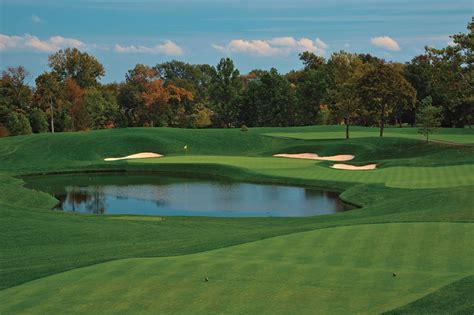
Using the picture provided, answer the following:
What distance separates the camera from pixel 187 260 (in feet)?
47.1

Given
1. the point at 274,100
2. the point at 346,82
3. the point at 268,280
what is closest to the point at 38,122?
the point at 274,100

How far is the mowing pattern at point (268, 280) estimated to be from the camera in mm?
10914

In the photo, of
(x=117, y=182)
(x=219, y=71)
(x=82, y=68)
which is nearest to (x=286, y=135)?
(x=117, y=182)

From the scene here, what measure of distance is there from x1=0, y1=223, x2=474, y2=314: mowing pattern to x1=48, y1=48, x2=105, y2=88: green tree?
113409 mm

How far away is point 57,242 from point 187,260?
8.85 meters

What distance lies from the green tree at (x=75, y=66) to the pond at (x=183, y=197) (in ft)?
255

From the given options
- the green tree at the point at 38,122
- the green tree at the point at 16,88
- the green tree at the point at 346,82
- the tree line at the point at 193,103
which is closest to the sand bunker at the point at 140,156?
the green tree at the point at 346,82

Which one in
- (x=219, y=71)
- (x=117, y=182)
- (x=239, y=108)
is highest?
(x=219, y=71)

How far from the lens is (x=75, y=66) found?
4843 inches

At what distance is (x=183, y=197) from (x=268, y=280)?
85.1ft

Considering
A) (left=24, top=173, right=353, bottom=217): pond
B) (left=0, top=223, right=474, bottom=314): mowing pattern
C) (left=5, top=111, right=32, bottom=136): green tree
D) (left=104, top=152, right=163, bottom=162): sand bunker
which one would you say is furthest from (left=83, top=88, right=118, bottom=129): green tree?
(left=0, top=223, right=474, bottom=314): mowing pattern

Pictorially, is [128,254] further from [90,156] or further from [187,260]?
[90,156]

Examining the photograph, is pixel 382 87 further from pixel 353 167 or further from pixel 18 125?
pixel 18 125

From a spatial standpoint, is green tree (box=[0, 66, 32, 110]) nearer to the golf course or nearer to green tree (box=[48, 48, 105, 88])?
green tree (box=[48, 48, 105, 88])
